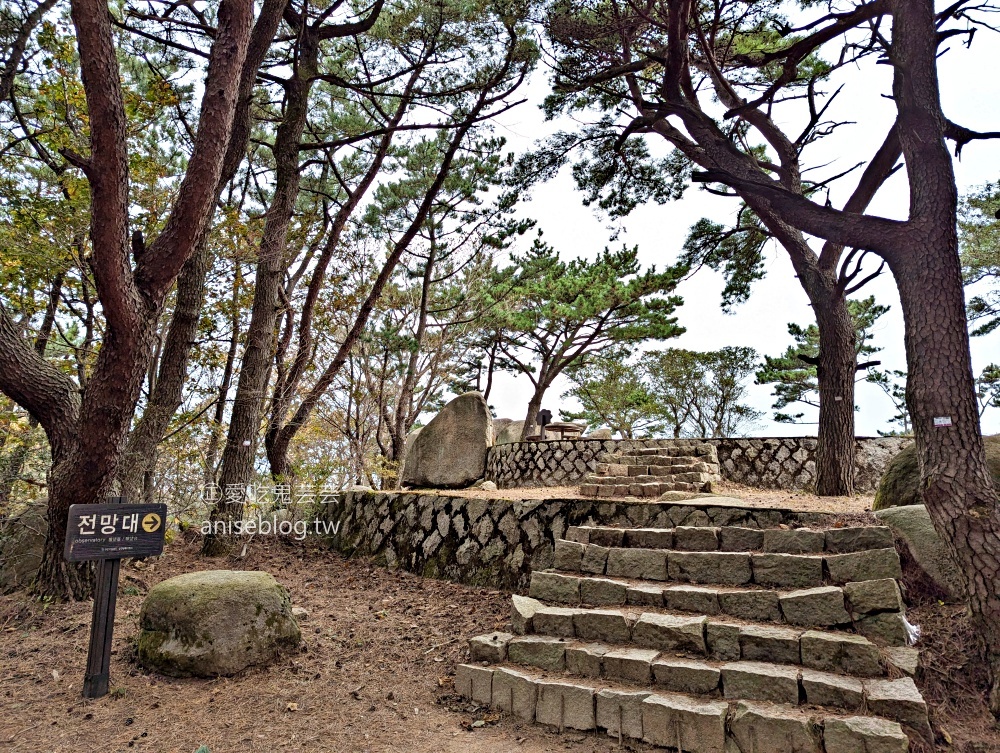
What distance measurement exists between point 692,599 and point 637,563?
0.62m

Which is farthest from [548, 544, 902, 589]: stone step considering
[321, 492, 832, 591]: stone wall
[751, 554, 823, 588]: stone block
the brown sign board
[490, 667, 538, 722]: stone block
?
the brown sign board

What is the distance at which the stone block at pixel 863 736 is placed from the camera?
265cm

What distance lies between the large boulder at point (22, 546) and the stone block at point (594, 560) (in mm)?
4867

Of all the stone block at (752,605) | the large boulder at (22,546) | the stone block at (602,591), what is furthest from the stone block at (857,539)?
the large boulder at (22,546)

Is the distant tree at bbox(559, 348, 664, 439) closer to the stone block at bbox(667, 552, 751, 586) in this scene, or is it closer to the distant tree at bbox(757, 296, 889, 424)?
the distant tree at bbox(757, 296, 889, 424)

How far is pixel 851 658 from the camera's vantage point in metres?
3.21

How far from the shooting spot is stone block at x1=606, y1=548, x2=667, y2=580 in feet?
14.6

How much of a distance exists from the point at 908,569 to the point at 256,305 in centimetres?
753

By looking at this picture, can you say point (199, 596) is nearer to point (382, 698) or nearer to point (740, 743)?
point (382, 698)

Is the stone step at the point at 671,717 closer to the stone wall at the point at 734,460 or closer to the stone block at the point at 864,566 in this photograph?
the stone block at the point at 864,566

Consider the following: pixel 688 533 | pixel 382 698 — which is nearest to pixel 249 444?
pixel 382 698

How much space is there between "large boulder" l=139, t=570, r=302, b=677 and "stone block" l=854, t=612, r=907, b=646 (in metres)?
4.04

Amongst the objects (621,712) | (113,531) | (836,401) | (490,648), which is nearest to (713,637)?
(621,712)

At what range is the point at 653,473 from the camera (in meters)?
7.73
